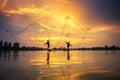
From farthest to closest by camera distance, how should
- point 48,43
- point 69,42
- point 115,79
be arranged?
point 69,42 < point 48,43 < point 115,79

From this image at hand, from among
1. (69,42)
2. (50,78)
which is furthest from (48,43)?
(50,78)

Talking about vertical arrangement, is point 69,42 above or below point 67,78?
above

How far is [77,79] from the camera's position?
22156mm

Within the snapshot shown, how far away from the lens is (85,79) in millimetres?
22094

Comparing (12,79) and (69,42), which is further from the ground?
(69,42)

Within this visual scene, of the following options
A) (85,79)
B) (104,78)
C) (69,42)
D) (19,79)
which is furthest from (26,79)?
(69,42)

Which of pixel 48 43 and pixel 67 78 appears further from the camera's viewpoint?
pixel 48 43

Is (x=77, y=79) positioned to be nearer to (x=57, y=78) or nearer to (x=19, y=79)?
(x=57, y=78)

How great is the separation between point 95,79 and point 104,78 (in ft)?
3.94

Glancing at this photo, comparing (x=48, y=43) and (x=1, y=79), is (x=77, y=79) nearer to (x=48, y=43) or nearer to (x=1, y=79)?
(x=1, y=79)

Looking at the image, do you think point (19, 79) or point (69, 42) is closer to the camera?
point (19, 79)

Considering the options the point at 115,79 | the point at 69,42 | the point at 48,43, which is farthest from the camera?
the point at 69,42

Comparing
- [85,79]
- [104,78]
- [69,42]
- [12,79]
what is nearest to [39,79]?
[12,79]

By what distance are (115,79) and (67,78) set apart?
15.8 ft
